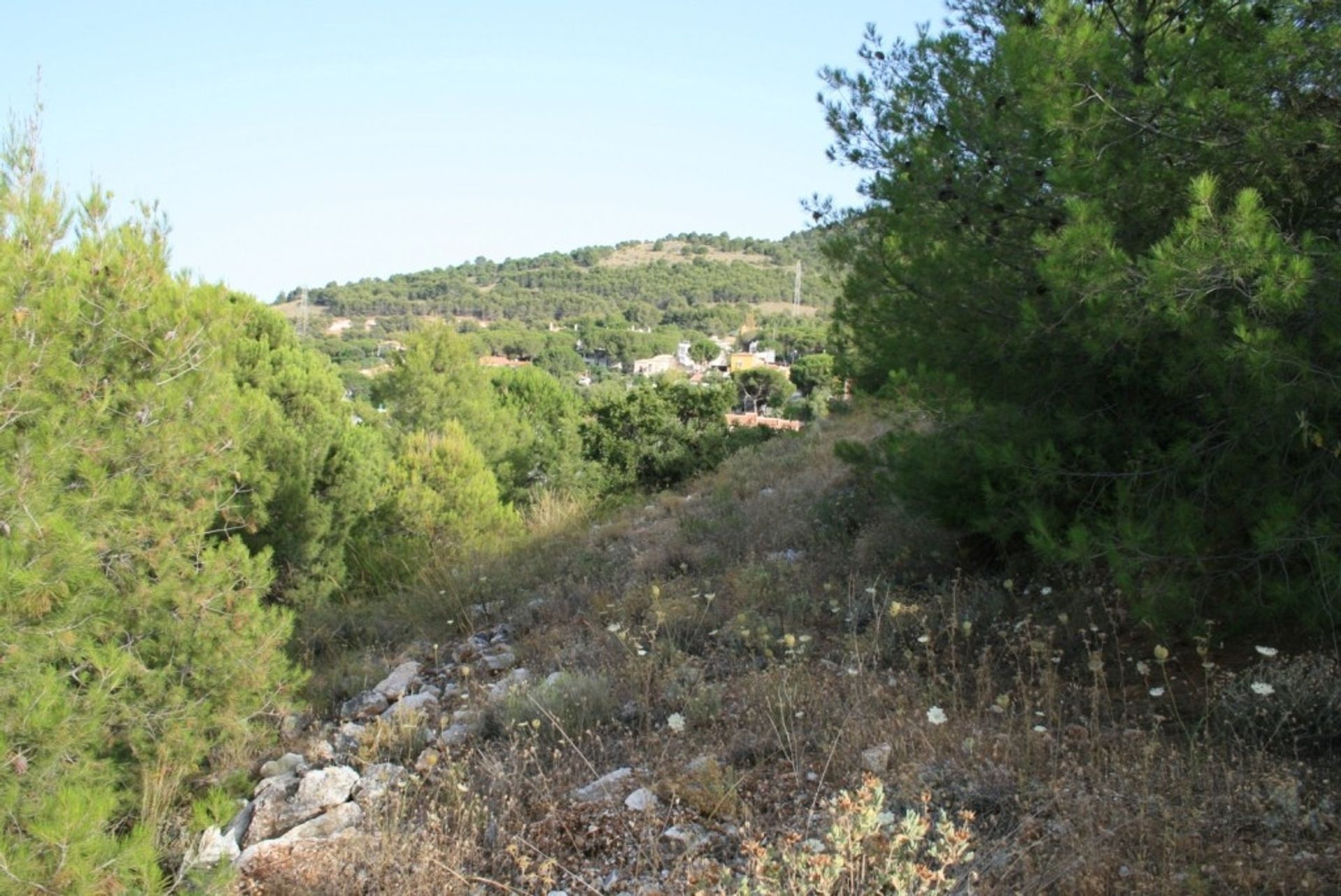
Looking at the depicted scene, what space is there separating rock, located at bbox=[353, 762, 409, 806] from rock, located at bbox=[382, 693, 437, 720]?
1.38 ft

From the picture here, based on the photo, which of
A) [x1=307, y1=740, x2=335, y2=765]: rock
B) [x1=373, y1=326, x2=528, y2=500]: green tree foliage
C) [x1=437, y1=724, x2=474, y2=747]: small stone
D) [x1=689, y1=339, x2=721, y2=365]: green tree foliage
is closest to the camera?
[x1=437, y1=724, x2=474, y2=747]: small stone

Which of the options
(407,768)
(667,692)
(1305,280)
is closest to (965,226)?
(1305,280)

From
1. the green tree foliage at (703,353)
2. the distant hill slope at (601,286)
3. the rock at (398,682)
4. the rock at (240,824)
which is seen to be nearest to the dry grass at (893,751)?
the rock at (398,682)

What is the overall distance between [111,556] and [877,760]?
3268 mm

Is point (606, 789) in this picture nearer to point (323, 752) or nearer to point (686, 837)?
point (686, 837)

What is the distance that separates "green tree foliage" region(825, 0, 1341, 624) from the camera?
10.6 feet

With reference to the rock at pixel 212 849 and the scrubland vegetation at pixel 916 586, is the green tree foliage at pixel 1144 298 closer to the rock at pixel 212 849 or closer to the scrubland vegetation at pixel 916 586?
the scrubland vegetation at pixel 916 586

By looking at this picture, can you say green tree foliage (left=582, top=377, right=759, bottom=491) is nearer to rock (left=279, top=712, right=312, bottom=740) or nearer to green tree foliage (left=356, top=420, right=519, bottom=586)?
green tree foliage (left=356, top=420, right=519, bottom=586)

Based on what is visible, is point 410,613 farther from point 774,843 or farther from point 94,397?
point 774,843

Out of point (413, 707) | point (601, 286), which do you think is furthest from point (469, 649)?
point (601, 286)

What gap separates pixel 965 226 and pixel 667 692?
2611 millimetres

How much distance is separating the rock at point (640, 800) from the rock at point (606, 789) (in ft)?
0.21

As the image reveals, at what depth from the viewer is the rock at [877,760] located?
3.20 metres

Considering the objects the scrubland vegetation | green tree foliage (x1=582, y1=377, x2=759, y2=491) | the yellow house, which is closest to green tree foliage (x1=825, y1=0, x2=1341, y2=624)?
the scrubland vegetation
